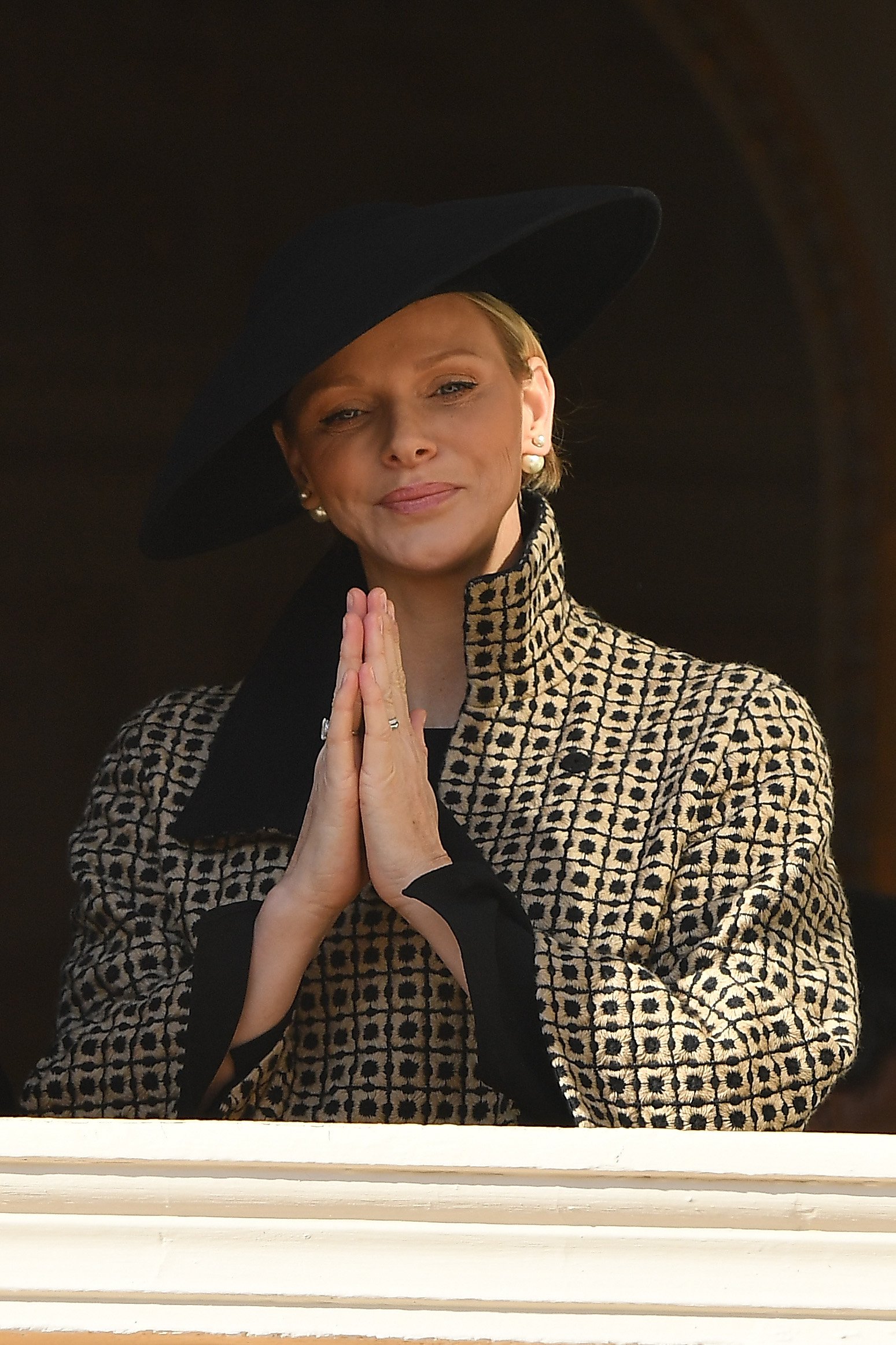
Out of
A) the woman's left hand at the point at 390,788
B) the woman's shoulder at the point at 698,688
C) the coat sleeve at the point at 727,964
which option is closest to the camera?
the coat sleeve at the point at 727,964

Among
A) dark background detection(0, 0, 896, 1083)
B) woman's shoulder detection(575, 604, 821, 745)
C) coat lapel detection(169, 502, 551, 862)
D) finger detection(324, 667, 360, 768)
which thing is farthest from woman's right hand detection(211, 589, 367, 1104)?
dark background detection(0, 0, 896, 1083)

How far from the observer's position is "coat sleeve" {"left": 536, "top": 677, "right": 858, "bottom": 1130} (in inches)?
69.3

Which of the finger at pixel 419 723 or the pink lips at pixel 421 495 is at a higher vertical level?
the pink lips at pixel 421 495

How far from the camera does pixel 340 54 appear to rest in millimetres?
3785

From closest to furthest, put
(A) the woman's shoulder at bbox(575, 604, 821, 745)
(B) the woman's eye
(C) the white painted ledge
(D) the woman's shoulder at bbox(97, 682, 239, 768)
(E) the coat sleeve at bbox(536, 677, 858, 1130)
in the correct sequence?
(C) the white painted ledge < (E) the coat sleeve at bbox(536, 677, 858, 1130) < (A) the woman's shoulder at bbox(575, 604, 821, 745) < (B) the woman's eye < (D) the woman's shoulder at bbox(97, 682, 239, 768)

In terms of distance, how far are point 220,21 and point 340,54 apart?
230 mm

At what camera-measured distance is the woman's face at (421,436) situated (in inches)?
81.7

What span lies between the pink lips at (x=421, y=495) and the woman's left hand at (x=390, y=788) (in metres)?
0.19

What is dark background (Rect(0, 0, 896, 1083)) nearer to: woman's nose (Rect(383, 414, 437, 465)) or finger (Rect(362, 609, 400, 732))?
woman's nose (Rect(383, 414, 437, 465))

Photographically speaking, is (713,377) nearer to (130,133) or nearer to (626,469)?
(626,469)

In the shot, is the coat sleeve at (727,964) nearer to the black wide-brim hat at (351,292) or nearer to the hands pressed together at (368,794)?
the hands pressed together at (368,794)

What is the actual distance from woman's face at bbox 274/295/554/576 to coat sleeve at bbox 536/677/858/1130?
0.35 meters

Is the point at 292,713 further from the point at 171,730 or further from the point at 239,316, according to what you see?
the point at 239,316

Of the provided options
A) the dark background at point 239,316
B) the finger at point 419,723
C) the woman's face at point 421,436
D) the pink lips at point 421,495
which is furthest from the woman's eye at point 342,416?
the dark background at point 239,316
